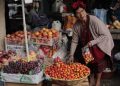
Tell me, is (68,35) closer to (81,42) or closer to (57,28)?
(57,28)

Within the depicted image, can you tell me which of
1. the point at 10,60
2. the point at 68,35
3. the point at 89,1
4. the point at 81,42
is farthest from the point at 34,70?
the point at 89,1

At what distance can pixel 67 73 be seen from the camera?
6.39m

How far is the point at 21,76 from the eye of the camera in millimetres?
6375

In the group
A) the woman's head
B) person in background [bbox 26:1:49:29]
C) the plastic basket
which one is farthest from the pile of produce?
person in background [bbox 26:1:49:29]

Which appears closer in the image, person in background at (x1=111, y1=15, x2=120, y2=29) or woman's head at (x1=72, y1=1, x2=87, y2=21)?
woman's head at (x1=72, y1=1, x2=87, y2=21)

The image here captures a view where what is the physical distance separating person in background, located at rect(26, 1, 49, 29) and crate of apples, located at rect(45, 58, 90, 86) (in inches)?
97.0

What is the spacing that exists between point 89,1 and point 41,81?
3.87m

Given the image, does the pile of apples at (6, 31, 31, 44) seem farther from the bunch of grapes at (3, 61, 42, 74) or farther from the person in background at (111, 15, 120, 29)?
the person in background at (111, 15, 120, 29)

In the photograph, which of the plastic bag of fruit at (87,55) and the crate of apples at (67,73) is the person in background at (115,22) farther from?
the crate of apples at (67,73)

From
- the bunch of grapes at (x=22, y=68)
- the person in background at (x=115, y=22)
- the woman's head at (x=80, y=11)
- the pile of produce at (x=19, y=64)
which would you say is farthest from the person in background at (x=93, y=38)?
the person in background at (x=115, y=22)

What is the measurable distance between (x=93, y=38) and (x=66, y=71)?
3.54ft

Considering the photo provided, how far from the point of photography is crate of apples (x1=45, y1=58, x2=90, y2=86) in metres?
6.30

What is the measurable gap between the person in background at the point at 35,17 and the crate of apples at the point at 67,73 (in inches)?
97.0

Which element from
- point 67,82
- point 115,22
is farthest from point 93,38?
point 115,22
